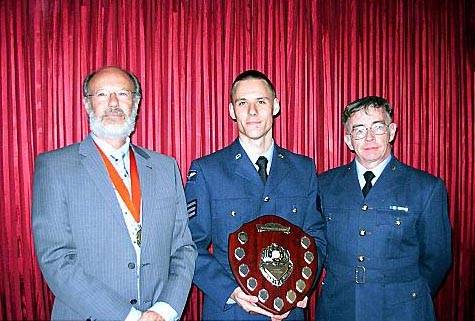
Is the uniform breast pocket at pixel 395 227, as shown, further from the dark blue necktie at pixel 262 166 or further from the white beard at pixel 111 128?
the white beard at pixel 111 128

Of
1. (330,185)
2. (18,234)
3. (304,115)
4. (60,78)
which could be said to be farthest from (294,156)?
(18,234)

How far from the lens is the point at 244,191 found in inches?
86.7

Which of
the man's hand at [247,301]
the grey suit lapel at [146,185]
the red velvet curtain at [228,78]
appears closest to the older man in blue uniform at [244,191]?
the man's hand at [247,301]

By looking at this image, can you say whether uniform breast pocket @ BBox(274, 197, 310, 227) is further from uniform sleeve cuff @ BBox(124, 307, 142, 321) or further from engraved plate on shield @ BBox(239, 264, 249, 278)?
uniform sleeve cuff @ BBox(124, 307, 142, 321)

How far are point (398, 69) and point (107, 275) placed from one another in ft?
7.94

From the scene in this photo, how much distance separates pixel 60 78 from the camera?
2895 mm

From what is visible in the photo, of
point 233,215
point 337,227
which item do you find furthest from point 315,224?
point 233,215

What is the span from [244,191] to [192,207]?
273mm

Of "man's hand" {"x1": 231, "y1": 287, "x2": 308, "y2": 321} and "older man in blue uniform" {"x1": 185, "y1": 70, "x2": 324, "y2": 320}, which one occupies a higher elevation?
"older man in blue uniform" {"x1": 185, "y1": 70, "x2": 324, "y2": 320}

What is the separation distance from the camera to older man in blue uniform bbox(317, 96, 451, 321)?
6.97 ft

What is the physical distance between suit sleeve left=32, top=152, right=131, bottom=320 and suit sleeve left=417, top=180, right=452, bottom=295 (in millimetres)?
1444

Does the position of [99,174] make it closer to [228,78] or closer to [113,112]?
[113,112]

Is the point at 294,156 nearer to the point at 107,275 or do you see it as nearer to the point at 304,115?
the point at 304,115

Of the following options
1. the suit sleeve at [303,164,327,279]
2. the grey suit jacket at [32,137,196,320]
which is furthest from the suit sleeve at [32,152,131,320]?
the suit sleeve at [303,164,327,279]
